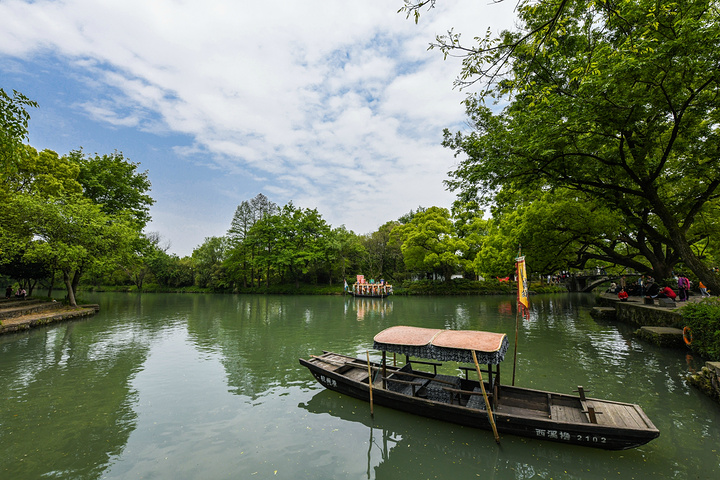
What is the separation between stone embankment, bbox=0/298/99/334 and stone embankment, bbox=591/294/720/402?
25.3 metres

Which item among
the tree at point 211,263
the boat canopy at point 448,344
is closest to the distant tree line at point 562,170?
the boat canopy at point 448,344

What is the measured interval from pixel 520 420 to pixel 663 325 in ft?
43.1

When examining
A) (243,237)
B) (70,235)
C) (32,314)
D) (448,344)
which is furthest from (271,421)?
(243,237)

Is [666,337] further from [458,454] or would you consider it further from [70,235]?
[70,235]

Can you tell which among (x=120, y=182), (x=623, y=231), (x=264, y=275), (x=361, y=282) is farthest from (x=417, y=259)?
(x=120, y=182)

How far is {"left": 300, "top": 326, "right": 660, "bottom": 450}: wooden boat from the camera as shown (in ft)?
16.3

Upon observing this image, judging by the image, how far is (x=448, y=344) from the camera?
244 inches

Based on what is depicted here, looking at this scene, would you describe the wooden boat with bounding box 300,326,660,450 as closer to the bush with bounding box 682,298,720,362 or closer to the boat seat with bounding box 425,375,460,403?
the boat seat with bounding box 425,375,460,403

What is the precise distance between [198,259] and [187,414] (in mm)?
54515

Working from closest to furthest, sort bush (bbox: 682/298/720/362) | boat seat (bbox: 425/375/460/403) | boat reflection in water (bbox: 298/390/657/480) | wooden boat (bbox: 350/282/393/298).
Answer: boat reflection in water (bbox: 298/390/657/480) < boat seat (bbox: 425/375/460/403) < bush (bbox: 682/298/720/362) < wooden boat (bbox: 350/282/393/298)

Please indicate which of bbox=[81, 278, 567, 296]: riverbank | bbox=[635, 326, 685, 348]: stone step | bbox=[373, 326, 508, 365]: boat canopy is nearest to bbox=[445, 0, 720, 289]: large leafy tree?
bbox=[635, 326, 685, 348]: stone step

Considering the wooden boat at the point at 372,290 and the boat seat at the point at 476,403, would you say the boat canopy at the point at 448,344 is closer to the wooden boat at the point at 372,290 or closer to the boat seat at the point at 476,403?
the boat seat at the point at 476,403

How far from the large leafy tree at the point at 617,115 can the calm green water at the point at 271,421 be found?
221 inches

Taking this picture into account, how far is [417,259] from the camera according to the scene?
1555 inches
